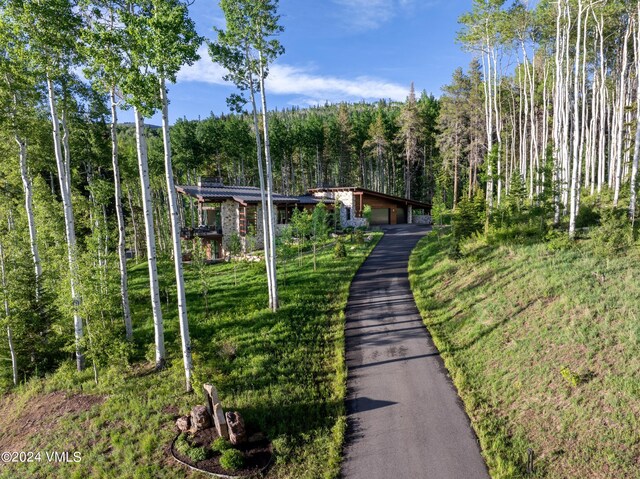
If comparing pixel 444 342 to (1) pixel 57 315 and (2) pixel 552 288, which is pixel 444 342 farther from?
(1) pixel 57 315

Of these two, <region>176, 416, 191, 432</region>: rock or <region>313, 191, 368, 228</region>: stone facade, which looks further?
<region>313, 191, 368, 228</region>: stone facade

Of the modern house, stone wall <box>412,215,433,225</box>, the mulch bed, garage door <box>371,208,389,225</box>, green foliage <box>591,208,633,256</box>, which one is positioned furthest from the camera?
stone wall <box>412,215,433,225</box>

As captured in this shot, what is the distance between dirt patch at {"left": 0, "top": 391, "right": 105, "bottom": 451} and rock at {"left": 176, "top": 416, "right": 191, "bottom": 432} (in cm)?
395

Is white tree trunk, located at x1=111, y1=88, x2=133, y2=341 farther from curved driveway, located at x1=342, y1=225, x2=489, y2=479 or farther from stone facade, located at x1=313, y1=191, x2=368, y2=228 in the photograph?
stone facade, located at x1=313, y1=191, x2=368, y2=228

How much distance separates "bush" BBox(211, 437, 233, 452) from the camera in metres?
8.73

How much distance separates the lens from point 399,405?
10.0 m

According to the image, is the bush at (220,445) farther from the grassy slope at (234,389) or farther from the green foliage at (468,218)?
the green foliage at (468,218)

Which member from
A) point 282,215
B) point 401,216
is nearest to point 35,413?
point 282,215

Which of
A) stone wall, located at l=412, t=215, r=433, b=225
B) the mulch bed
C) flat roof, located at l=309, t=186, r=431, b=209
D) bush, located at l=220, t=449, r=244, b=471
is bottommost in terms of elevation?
the mulch bed

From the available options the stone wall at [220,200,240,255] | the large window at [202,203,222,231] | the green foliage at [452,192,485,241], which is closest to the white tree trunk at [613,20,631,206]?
the green foliage at [452,192,485,241]

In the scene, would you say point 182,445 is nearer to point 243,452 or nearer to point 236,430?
point 236,430

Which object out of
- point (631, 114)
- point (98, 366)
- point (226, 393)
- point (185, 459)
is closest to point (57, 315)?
A: point (98, 366)

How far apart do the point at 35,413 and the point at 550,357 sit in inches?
674

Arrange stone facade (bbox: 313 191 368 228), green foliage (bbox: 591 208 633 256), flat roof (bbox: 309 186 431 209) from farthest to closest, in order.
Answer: stone facade (bbox: 313 191 368 228)
flat roof (bbox: 309 186 431 209)
green foliage (bbox: 591 208 633 256)
